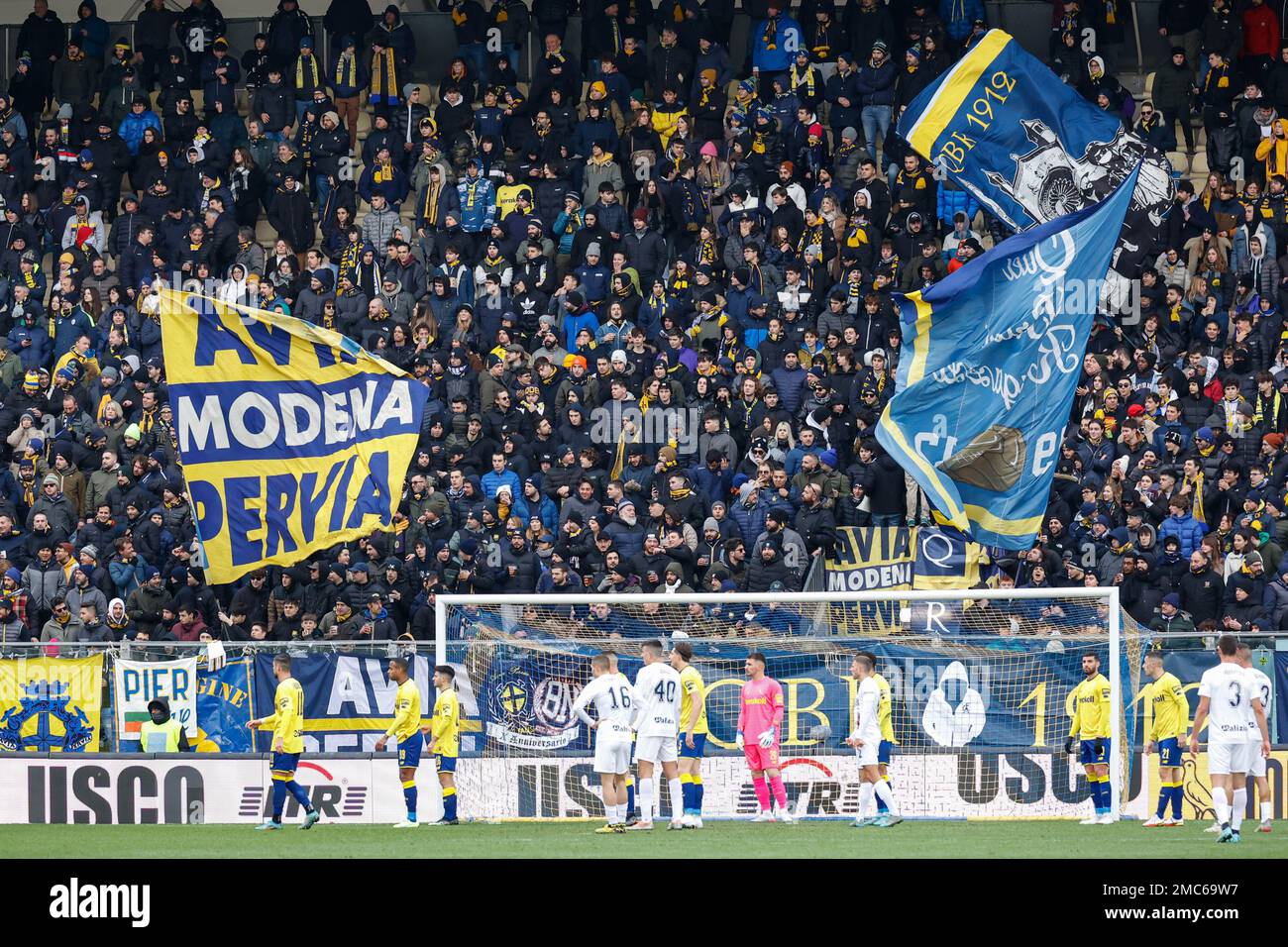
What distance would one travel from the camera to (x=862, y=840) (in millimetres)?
16938

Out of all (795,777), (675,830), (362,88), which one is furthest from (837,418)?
(362,88)

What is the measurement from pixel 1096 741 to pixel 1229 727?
2.60m

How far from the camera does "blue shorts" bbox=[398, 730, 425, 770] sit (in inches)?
750

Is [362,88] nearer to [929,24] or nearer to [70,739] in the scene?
[929,24]

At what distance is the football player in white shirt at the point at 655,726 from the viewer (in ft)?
60.6

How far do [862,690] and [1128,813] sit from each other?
9.97 ft

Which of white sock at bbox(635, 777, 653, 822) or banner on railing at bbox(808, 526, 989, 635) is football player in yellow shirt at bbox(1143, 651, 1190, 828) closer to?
banner on railing at bbox(808, 526, 989, 635)

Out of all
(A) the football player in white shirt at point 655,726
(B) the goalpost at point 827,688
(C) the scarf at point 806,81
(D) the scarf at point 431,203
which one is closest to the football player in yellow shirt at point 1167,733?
(B) the goalpost at point 827,688

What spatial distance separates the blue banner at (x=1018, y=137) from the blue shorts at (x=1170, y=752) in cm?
613

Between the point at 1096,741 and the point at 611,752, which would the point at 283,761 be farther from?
the point at 1096,741

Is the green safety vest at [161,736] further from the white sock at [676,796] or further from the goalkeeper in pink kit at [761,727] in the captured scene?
the goalkeeper in pink kit at [761,727]

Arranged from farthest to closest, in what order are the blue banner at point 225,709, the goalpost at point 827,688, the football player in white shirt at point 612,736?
1. the blue banner at point 225,709
2. the goalpost at point 827,688
3. the football player in white shirt at point 612,736

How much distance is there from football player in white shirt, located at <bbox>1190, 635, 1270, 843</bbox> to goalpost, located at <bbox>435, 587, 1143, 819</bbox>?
10.5 feet

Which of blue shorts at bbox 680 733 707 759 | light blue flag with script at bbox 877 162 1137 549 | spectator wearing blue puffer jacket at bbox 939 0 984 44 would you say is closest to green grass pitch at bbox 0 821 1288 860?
blue shorts at bbox 680 733 707 759
